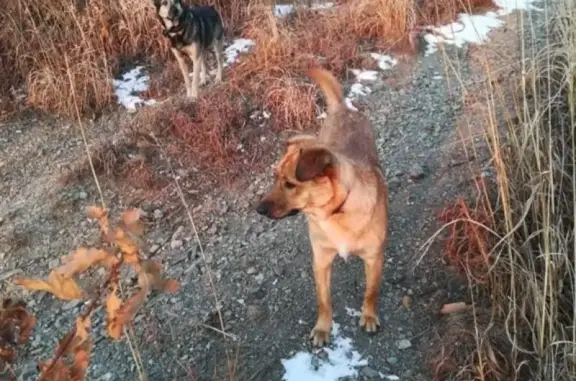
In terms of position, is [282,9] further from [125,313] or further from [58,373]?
[125,313]

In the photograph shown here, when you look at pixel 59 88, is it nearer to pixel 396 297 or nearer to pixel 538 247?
pixel 396 297

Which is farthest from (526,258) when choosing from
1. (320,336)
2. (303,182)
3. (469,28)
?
(469,28)

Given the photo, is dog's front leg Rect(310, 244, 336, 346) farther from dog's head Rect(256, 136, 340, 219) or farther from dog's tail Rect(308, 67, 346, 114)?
dog's tail Rect(308, 67, 346, 114)

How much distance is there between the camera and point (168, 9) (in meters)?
5.43

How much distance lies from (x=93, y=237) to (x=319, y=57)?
106 inches

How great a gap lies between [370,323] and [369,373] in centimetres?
32

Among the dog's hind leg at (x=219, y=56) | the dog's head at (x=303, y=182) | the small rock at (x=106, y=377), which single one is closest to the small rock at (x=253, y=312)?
the small rock at (x=106, y=377)

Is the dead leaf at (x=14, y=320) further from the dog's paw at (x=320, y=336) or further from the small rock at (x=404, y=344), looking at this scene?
the small rock at (x=404, y=344)

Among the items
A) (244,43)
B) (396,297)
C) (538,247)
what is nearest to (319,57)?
(244,43)

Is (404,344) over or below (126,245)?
below

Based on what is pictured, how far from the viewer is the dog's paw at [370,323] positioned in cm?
358

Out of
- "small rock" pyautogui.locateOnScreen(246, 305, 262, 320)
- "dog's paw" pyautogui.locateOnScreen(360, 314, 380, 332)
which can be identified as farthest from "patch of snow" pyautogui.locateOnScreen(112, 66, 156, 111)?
"dog's paw" pyautogui.locateOnScreen(360, 314, 380, 332)

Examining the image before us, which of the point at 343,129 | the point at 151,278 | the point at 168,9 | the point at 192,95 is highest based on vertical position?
the point at 151,278

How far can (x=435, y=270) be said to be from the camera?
3.93 metres
